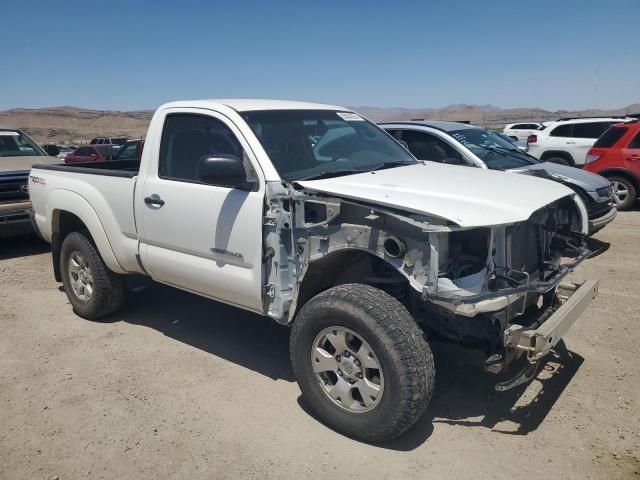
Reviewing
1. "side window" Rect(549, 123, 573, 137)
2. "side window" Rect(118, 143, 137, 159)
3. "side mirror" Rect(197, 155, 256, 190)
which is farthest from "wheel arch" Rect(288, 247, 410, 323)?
"side window" Rect(118, 143, 137, 159)

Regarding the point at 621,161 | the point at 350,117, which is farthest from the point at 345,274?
the point at 621,161

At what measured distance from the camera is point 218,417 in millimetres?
3729

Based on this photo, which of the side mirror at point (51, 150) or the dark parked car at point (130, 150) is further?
the dark parked car at point (130, 150)

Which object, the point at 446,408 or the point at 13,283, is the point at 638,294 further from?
the point at 13,283

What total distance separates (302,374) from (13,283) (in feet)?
16.4

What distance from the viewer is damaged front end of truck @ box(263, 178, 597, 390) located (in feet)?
10.00

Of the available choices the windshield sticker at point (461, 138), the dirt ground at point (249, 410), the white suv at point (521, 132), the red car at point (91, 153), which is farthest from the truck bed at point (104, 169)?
the white suv at point (521, 132)

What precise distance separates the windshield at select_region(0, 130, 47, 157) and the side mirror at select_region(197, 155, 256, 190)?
7415 mm

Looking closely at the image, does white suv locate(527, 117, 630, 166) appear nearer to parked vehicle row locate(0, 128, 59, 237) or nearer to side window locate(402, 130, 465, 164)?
side window locate(402, 130, 465, 164)

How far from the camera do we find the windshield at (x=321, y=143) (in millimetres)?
3939

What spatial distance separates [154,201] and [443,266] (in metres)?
2.44

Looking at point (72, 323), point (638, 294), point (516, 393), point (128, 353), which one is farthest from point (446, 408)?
point (72, 323)

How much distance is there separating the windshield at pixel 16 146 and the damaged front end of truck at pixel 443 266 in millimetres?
7780

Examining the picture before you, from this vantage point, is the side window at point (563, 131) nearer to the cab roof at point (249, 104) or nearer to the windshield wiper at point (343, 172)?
the cab roof at point (249, 104)
